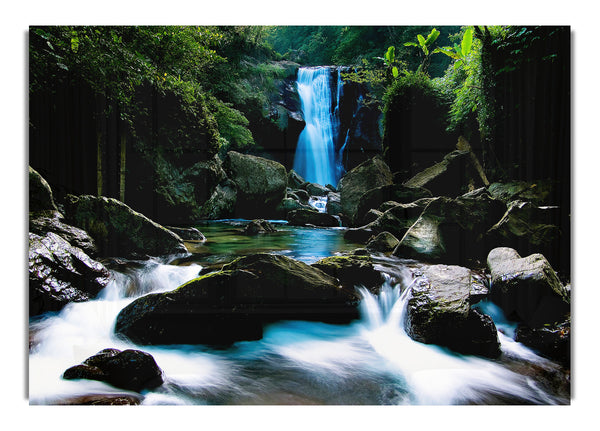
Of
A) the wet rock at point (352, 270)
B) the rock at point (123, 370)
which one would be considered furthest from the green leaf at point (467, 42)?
the rock at point (123, 370)

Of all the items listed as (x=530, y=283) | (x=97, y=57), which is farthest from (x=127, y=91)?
(x=530, y=283)

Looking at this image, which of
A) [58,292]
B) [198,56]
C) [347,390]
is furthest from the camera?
[198,56]

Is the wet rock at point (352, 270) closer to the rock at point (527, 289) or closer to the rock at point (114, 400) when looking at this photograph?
the rock at point (527, 289)

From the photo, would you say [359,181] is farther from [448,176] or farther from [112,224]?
[112,224]

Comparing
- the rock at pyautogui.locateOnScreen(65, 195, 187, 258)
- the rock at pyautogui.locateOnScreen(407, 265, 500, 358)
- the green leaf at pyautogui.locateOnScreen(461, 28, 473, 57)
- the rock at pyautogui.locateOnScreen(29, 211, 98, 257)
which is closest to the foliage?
the green leaf at pyautogui.locateOnScreen(461, 28, 473, 57)

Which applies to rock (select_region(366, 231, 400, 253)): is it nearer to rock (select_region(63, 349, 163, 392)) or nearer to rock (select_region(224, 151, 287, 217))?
rock (select_region(224, 151, 287, 217))

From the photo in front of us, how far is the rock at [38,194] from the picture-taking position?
7.03ft

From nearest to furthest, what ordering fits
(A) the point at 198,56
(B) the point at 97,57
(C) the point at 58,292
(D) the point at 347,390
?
1. (D) the point at 347,390
2. (C) the point at 58,292
3. (B) the point at 97,57
4. (A) the point at 198,56

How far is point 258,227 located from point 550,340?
1997 mm

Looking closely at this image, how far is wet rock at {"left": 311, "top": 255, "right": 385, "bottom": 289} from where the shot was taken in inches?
86.4

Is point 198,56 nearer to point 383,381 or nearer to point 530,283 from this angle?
point 383,381

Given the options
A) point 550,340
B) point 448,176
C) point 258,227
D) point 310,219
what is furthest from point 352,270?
point 550,340

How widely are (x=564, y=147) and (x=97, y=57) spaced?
314 cm

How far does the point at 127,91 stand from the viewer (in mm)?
2266
